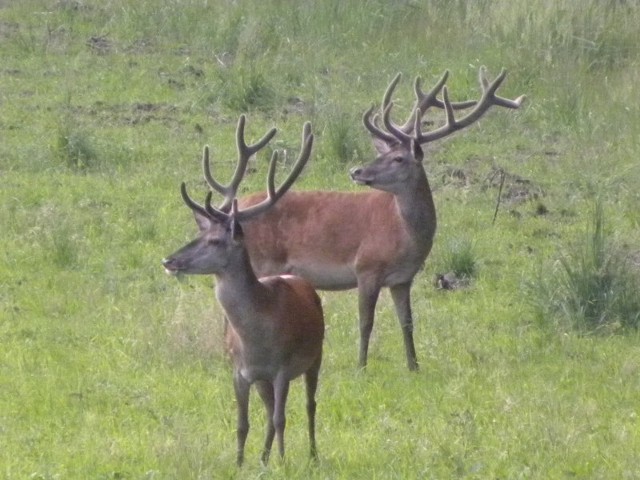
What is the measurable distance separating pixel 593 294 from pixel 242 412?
3.48 m

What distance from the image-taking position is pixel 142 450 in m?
7.41

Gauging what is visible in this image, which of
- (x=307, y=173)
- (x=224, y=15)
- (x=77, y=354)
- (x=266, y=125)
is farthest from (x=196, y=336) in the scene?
(x=224, y=15)

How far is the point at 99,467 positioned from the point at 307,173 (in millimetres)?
6874

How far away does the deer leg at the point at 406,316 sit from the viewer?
923 centimetres

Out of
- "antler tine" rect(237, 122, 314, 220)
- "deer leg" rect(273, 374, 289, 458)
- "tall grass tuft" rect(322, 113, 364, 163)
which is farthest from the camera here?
"tall grass tuft" rect(322, 113, 364, 163)

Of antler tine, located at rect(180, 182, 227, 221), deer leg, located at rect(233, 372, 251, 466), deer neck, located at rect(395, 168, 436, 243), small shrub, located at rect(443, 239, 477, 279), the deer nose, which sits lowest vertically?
small shrub, located at rect(443, 239, 477, 279)

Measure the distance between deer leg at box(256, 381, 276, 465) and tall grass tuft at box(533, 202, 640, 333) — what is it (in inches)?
118

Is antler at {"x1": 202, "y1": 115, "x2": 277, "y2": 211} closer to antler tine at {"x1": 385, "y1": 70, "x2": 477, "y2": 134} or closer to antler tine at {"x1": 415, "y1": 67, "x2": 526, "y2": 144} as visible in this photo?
antler tine at {"x1": 415, "y1": 67, "x2": 526, "y2": 144}

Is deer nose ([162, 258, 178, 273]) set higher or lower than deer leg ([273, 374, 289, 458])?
higher

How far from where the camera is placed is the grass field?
7.67 metres

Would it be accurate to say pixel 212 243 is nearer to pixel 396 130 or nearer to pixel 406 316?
pixel 406 316

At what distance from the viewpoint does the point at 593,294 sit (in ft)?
32.6

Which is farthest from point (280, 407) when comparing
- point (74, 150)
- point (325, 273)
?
point (74, 150)

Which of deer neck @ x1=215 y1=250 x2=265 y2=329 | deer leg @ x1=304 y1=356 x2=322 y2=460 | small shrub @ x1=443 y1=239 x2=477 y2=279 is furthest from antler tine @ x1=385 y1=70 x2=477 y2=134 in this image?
deer neck @ x1=215 y1=250 x2=265 y2=329
